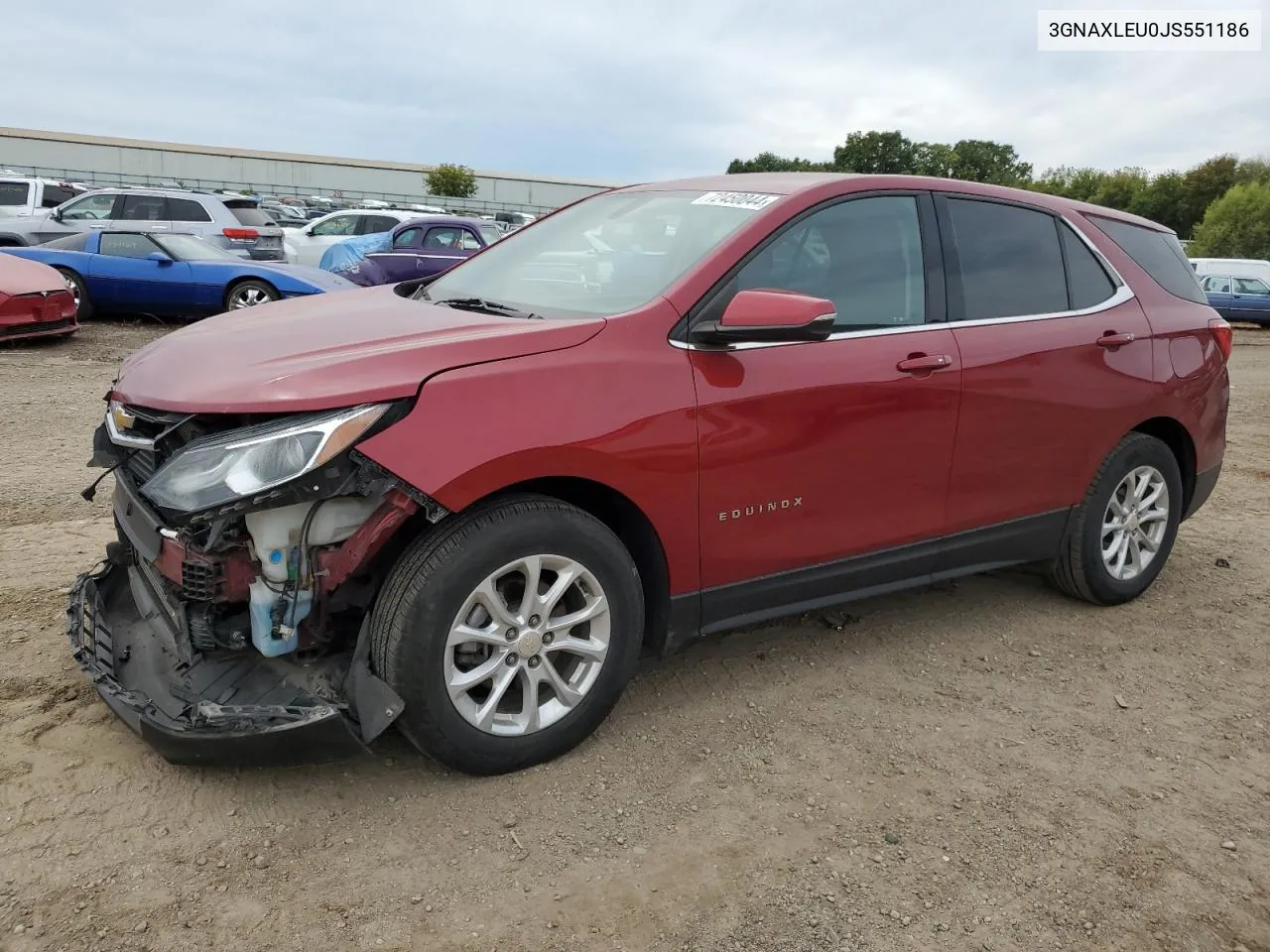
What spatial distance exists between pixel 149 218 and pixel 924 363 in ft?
49.8

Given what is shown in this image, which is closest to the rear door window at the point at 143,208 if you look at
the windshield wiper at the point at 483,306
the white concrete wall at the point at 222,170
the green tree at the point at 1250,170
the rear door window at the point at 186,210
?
the rear door window at the point at 186,210

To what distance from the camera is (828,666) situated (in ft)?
12.7

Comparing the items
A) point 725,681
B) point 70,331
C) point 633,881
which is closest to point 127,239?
point 70,331

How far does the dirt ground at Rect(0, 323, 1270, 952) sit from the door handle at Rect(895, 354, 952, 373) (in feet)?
3.85

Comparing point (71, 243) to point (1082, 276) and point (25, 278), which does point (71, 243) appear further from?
point (1082, 276)

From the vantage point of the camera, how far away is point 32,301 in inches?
400

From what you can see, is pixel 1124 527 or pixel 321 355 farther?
pixel 1124 527

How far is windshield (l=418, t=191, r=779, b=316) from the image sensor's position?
3.30 meters

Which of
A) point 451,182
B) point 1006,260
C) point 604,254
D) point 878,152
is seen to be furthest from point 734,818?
point 878,152

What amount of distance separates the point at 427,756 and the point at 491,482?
841 mm

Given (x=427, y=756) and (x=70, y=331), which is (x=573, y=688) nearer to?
(x=427, y=756)

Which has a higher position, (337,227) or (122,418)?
(337,227)

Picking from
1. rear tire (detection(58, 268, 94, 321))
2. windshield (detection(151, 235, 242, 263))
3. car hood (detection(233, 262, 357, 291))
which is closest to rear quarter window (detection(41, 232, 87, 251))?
rear tire (detection(58, 268, 94, 321))

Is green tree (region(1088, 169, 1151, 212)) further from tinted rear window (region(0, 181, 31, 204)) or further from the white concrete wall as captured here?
tinted rear window (region(0, 181, 31, 204))
